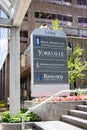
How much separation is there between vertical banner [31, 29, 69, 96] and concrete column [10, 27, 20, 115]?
4.48 feet

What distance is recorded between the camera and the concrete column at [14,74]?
8.39 m

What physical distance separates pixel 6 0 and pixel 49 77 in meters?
3.21

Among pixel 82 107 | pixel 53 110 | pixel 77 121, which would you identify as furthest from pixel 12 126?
pixel 82 107

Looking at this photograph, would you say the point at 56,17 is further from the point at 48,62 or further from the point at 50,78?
the point at 50,78

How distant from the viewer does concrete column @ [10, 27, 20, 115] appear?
8.39 m

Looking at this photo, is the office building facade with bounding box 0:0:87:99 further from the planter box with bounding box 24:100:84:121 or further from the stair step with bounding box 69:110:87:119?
the stair step with bounding box 69:110:87:119

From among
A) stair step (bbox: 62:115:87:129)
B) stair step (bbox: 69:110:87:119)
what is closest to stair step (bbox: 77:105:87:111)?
stair step (bbox: 69:110:87:119)

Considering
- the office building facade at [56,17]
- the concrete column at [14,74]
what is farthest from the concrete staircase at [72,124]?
the office building facade at [56,17]

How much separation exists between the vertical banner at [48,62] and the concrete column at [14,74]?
Result: 1.37m

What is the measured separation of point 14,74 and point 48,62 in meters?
1.61

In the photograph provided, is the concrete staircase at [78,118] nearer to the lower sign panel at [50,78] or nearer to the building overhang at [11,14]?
the lower sign panel at [50,78]

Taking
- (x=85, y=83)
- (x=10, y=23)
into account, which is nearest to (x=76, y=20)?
(x=85, y=83)

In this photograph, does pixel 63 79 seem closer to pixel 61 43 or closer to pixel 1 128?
pixel 61 43

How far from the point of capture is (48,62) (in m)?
7.57
